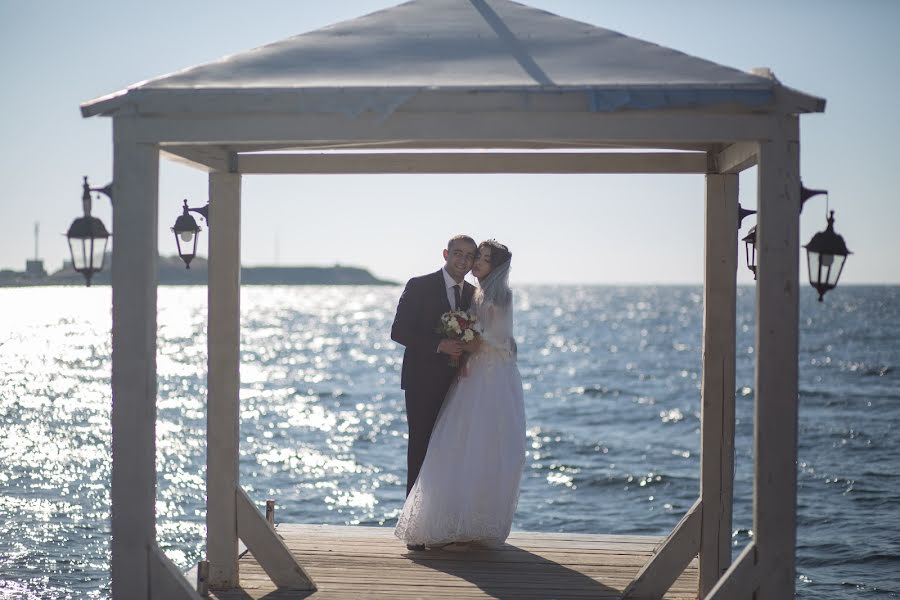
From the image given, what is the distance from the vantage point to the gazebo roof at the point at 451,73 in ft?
14.8

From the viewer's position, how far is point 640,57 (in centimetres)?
494

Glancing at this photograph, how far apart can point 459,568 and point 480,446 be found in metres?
0.78

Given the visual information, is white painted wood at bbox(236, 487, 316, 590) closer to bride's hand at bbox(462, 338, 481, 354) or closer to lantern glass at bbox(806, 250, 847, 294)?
bride's hand at bbox(462, 338, 481, 354)

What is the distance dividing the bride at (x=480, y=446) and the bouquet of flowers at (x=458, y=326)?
0.26 ft

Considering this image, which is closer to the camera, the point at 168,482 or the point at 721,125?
the point at 721,125

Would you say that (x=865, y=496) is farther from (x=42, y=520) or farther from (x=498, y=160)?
(x=498, y=160)

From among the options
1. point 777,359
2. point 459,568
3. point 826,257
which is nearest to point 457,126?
point 777,359

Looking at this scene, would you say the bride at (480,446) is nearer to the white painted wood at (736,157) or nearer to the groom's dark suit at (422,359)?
the groom's dark suit at (422,359)

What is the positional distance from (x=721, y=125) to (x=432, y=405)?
10.9 ft

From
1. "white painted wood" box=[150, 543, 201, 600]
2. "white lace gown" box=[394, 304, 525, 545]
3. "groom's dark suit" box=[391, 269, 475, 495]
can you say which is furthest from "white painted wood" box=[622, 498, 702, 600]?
"white painted wood" box=[150, 543, 201, 600]

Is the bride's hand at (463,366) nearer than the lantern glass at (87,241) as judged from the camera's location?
No

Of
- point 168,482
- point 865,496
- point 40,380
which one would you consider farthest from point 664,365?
point 168,482

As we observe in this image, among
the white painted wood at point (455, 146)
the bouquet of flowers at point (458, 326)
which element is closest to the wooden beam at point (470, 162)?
the white painted wood at point (455, 146)

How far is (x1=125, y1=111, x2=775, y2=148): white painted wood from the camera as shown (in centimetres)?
461
